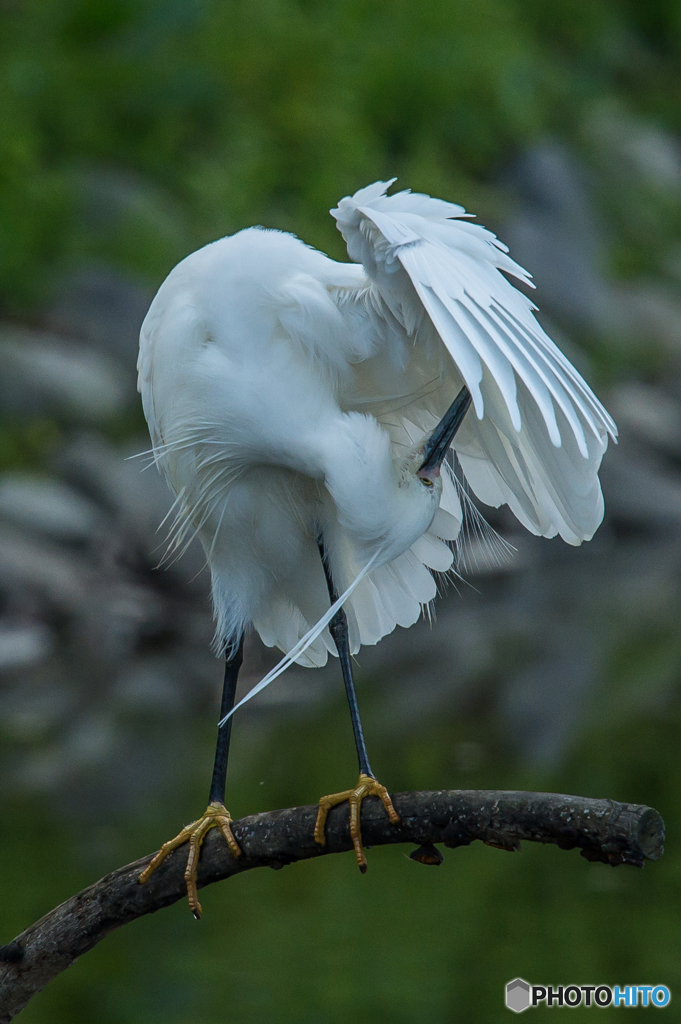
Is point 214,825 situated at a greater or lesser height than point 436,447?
lesser

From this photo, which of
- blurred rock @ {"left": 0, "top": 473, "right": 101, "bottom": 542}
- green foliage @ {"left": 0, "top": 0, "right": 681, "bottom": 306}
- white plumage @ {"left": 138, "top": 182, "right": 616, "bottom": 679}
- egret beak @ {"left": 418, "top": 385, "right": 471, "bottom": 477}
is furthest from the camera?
green foliage @ {"left": 0, "top": 0, "right": 681, "bottom": 306}

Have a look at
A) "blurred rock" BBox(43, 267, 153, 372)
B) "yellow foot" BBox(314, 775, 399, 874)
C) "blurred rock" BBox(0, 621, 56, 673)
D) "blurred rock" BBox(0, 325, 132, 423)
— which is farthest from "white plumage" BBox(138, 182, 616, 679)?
"blurred rock" BBox(43, 267, 153, 372)

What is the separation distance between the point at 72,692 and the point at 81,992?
6.90ft

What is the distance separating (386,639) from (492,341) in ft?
15.7

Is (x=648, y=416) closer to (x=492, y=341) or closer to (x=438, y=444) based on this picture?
(x=438, y=444)

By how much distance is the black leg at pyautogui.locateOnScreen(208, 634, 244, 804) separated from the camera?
7.12 ft

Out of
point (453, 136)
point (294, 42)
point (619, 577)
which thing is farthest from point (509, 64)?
point (619, 577)

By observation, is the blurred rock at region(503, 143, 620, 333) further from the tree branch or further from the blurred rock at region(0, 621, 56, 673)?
the tree branch

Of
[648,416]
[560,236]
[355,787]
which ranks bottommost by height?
[355,787]

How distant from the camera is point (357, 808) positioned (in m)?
1.84

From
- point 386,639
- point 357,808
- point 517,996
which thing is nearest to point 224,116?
point 386,639

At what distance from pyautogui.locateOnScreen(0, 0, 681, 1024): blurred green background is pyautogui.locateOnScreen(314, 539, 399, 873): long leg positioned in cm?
127

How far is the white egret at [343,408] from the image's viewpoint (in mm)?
1833

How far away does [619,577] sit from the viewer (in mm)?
7367
